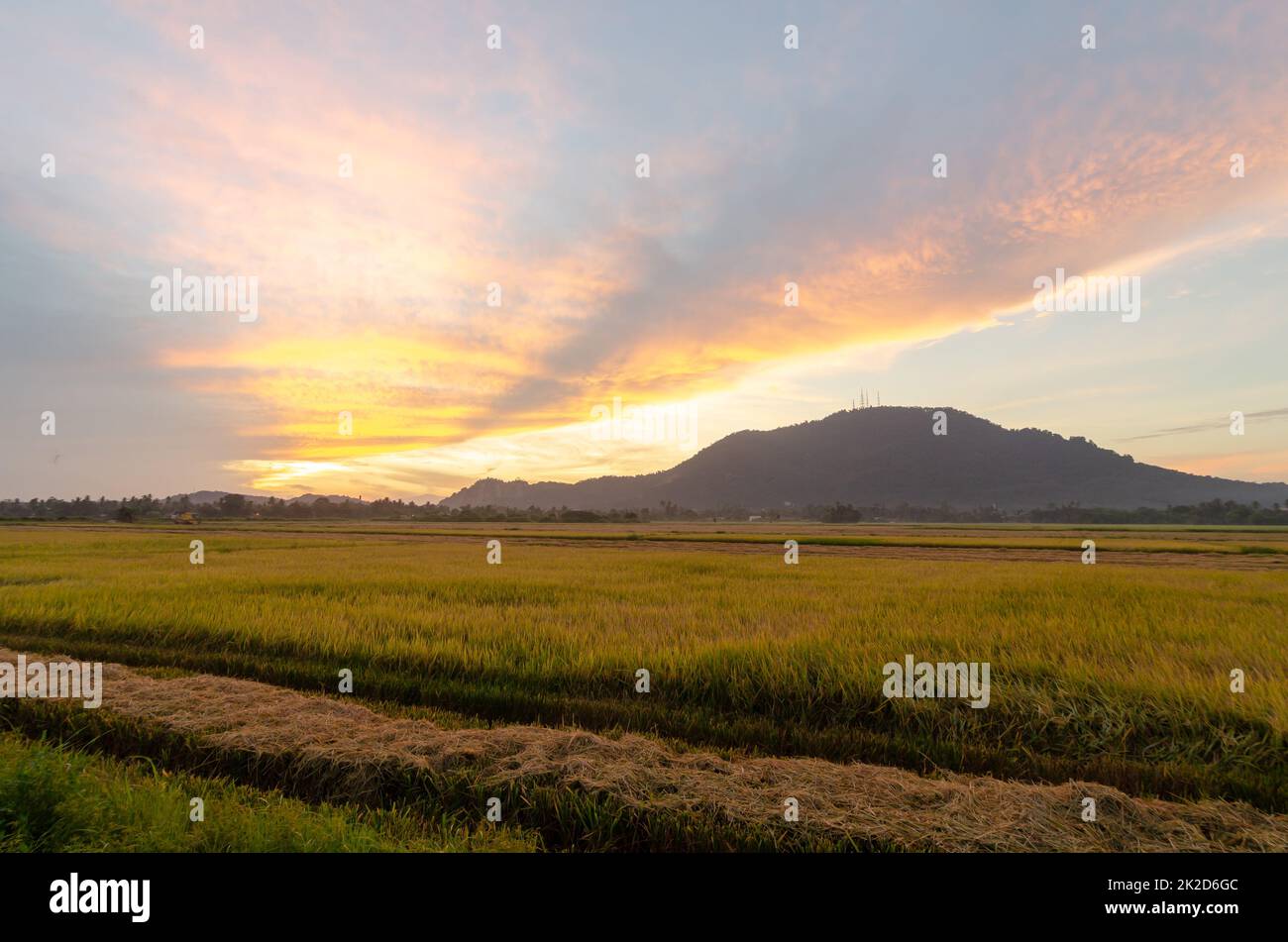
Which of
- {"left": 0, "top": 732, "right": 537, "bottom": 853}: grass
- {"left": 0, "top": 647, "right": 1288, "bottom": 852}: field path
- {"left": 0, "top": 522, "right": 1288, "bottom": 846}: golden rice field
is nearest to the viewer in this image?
{"left": 0, "top": 732, "right": 537, "bottom": 853}: grass

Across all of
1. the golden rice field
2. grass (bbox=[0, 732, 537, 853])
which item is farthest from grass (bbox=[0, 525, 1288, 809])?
grass (bbox=[0, 732, 537, 853])

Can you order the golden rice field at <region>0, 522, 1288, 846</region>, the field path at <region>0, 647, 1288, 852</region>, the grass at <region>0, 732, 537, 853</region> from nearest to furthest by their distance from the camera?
1. the grass at <region>0, 732, 537, 853</region>
2. the field path at <region>0, 647, 1288, 852</region>
3. the golden rice field at <region>0, 522, 1288, 846</region>

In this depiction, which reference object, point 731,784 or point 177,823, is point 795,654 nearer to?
point 731,784

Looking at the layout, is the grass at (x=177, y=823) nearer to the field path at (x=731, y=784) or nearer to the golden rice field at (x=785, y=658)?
the field path at (x=731, y=784)

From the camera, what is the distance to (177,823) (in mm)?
3844

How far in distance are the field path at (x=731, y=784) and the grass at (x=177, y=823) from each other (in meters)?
0.63

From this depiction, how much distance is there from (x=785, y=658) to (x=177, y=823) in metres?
6.55

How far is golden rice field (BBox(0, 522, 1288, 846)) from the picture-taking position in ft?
19.2

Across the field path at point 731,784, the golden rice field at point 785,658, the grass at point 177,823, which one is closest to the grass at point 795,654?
the golden rice field at point 785,658

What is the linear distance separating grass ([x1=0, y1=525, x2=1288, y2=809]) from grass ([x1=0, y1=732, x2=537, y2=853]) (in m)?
2.71

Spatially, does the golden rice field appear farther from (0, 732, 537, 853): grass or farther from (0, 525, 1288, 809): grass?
(0, 732, 537, 853): grass
